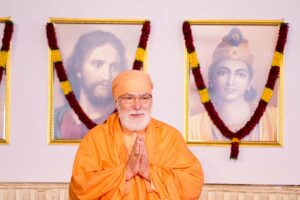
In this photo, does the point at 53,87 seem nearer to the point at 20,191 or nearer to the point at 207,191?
the point at 20,191

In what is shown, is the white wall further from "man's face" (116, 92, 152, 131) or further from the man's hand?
the man's hand

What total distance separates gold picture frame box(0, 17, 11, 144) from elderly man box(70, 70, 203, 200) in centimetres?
161

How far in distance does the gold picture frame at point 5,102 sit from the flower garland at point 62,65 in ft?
→ 1.40

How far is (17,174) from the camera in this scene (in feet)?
14.0

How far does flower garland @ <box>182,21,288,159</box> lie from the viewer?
13.9 ft

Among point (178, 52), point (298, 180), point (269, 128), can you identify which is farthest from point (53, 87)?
point (298, 180)

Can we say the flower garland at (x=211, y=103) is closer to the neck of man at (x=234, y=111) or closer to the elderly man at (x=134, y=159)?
the neck of man at (x=234, y=111)

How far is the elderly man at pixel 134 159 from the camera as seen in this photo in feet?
8.85

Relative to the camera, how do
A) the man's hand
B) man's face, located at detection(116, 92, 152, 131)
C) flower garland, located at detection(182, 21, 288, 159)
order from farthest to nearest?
flower garland, located at detection(182, 21, 288, 159), man's face, located at detection(116, 92, 152, 131), the man's hand

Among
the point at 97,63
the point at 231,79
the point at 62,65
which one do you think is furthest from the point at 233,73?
the point at 62,65

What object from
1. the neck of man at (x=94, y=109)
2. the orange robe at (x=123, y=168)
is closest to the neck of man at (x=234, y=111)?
the neck of man at (x=94, y=109)

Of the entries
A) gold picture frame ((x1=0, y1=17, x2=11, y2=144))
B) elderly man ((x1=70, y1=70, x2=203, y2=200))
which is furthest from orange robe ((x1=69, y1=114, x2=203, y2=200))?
gold picture frame ((x1=0, y1=17, x2=11, y2=144))

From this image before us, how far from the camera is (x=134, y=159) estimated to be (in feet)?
8.83

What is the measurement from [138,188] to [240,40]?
2099 millimetres
